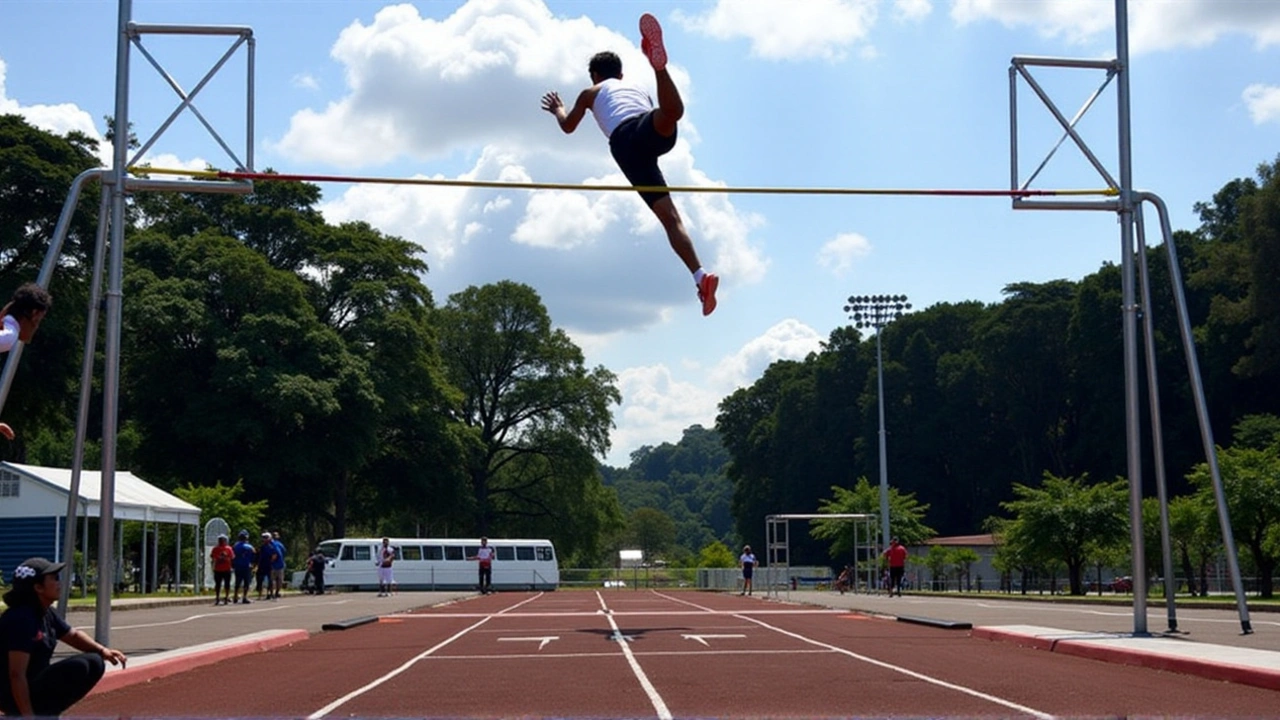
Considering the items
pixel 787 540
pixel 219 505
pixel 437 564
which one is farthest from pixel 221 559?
pixel 437 564

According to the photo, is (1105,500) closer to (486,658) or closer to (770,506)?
(486,658)

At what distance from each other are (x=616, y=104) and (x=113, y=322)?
8.39 metres

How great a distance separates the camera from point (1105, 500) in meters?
46.0

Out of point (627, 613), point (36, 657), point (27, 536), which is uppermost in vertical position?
point (36, 657)

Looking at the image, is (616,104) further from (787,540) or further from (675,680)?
(787,540)

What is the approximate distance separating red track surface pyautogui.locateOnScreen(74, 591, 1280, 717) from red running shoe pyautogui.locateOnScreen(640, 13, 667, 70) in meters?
4.84

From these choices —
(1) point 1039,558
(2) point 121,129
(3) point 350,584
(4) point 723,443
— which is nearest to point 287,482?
(3) point 350,584

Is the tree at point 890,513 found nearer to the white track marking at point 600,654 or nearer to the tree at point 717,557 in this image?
the tree at point 717,557

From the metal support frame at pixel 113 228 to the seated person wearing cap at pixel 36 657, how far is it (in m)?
7.93

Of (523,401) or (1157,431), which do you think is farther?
(523,401)

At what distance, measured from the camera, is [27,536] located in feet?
124

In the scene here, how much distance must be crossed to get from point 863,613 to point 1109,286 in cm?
5450

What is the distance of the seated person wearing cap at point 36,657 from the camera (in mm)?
7820

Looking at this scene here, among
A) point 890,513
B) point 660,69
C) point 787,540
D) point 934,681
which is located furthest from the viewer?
point 890,513
